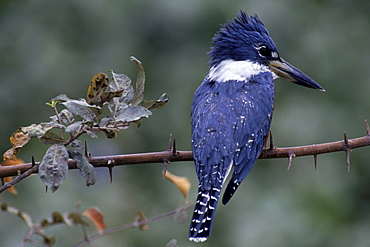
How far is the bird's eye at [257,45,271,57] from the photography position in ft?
9.92

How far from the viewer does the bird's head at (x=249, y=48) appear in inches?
118

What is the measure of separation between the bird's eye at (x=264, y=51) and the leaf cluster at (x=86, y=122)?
1.26m

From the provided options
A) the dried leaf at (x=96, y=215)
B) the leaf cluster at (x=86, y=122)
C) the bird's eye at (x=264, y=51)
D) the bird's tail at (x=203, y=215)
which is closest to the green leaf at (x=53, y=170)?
the leaf cluster at (x=86, y=122)

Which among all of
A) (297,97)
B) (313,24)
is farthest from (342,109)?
(313,24)

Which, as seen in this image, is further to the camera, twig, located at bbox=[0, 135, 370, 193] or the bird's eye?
the bird's eye

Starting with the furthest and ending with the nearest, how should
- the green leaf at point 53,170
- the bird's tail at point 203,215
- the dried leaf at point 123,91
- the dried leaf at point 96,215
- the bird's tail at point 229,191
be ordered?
the bird's tail at point 229,191
the bird's tail at point 203,215
the dried leaf at point 96,215
the dried leaf at point 123,91
the green leaf at point 53,170

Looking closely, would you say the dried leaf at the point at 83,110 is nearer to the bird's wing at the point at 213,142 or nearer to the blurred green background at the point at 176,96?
the bird's wing at the point at 213,142

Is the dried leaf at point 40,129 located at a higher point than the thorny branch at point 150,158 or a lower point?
higher

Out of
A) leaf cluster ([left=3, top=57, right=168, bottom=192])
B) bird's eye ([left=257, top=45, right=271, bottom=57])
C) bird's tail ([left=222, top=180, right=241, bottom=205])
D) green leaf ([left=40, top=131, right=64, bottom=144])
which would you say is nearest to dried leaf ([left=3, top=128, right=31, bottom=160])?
leaf cluster ([left=3, top=57, right=168, bottom=192])

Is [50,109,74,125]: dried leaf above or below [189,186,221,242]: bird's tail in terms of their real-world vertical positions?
above

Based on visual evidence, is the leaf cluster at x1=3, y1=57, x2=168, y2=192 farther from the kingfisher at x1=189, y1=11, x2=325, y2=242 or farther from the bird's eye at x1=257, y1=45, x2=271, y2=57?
the bird's eye at x1=257, y1=45, x2=271, y2=57

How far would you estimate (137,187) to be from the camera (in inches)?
169

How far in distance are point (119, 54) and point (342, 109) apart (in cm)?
172

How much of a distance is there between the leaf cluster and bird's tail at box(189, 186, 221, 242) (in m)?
0.66
